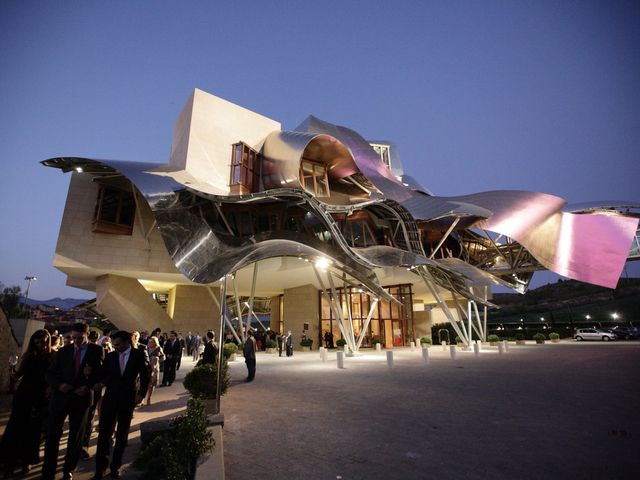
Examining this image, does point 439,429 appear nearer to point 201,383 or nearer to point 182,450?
point 182,450

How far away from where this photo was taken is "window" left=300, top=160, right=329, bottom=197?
101 ft

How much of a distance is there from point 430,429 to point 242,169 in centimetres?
2534

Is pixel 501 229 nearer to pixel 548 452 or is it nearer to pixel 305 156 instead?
pixel 305 156

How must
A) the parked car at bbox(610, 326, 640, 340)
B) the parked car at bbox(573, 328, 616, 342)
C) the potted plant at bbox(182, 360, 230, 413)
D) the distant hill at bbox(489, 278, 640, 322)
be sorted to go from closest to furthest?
1. the potted plant at bbox(182, 360, 230, 413)
2. the parked car at bbox(573, 328, 616, 342)
3. the parked car at bbox(610, 326, 640, 340)
4. the distant hill at bbox(489, 278, 640, 322)

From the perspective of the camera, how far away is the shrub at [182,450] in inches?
133

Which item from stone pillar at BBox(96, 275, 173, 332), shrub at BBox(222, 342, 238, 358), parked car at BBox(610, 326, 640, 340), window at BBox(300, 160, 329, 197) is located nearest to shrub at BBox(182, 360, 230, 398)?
shrub at BBox(222, 342, 238, 358)

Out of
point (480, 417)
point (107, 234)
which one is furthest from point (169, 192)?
point (480, 417)

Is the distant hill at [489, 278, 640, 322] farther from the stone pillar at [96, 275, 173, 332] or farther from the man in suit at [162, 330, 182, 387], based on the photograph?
the man in suit at [162, 330, 182, 387]

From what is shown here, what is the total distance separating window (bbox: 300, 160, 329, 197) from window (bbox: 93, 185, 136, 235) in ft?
47.6

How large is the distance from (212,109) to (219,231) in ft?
40.8

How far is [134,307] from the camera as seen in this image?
22.4 metres

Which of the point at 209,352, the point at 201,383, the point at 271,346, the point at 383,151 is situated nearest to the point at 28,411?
the point at 201,383

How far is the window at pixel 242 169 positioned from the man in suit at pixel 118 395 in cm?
2267

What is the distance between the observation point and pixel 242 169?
1073 inches
